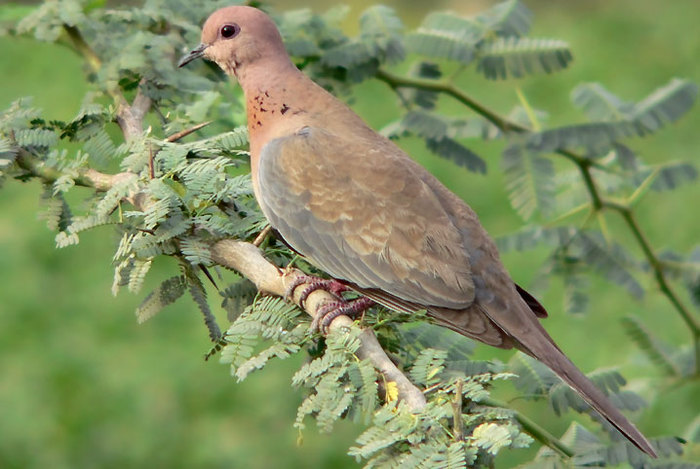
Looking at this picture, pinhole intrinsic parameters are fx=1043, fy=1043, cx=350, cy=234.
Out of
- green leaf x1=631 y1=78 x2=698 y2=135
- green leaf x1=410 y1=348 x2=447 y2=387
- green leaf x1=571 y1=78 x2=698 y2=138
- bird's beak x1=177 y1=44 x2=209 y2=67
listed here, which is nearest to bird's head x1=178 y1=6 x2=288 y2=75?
bird's beak x1=177 y1=44 x2=209 y2=67

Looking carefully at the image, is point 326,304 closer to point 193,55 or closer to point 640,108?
point 193,55

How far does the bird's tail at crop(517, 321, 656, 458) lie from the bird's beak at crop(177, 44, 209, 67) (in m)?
1.27

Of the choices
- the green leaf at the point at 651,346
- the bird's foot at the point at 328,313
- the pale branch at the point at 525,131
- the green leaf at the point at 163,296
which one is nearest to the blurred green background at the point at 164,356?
the green leaf at the point at 651,346

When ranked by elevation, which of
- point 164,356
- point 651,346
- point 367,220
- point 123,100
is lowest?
point 651,346

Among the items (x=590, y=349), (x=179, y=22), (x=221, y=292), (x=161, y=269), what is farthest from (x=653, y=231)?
(x=221, y=292)

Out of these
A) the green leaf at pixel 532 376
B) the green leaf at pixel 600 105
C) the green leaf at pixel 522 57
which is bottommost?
the green leaf at pixel 532 376

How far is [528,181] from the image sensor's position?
129 inches

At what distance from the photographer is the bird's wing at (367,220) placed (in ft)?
8.16

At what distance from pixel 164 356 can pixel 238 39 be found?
9.63 feet

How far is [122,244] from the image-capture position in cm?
217

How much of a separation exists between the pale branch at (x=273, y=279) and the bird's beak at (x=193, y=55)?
38.2 inches

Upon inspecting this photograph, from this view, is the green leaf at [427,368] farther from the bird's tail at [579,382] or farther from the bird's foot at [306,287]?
the bird's tail at [579,382]

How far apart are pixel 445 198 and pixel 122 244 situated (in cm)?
88

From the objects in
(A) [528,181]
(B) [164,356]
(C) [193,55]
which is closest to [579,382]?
(A) [528,181]
